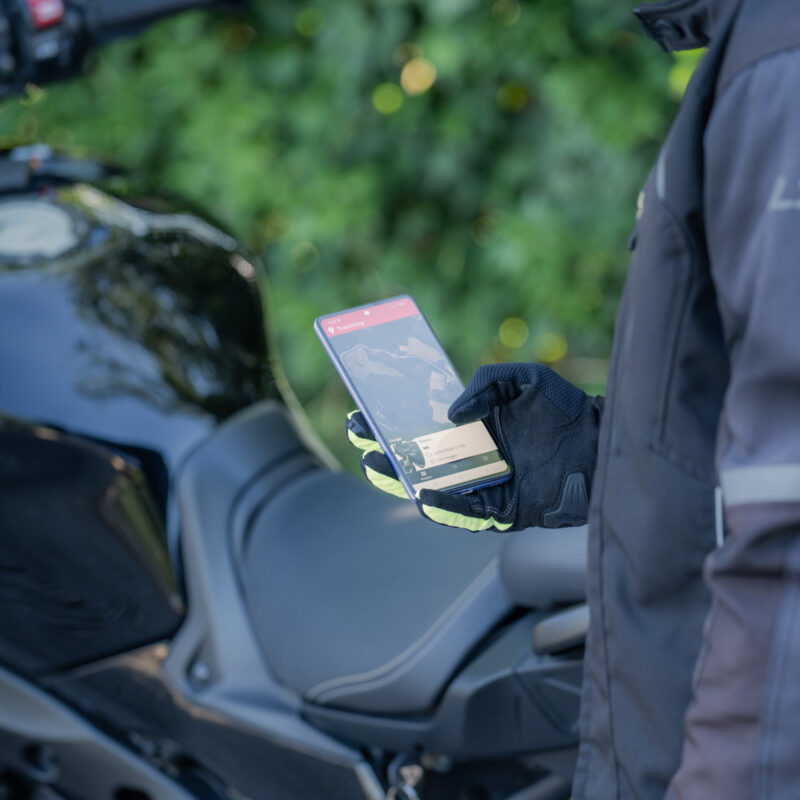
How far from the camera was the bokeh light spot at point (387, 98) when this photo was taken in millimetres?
2836

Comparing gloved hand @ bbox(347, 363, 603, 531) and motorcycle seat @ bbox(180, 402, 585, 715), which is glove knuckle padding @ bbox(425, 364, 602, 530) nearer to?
gloved hand @ bbox(347, 363, 603, 531)

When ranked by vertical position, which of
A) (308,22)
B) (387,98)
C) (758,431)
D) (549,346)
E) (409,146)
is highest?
(758,431)

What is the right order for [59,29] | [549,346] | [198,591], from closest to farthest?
[198,591]
[59,29]
[549,346]

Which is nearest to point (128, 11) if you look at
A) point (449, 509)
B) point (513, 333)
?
point (449, 509)

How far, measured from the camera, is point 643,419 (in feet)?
1.97

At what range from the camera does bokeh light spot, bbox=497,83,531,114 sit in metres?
2.81

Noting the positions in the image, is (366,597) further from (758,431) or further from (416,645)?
(758,431)

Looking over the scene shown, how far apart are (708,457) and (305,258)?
8.42 ft

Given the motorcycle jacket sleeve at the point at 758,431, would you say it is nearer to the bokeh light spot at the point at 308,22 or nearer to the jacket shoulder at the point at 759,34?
the jacket shoulder at the point at 759,34

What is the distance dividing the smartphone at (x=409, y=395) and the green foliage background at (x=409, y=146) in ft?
5.97

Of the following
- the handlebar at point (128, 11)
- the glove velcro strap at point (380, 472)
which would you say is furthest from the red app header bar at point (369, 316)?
the handlebar at point (128, 11)

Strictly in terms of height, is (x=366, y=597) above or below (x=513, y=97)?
above

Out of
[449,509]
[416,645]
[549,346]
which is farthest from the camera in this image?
[549,346]

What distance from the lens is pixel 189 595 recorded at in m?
1.09
